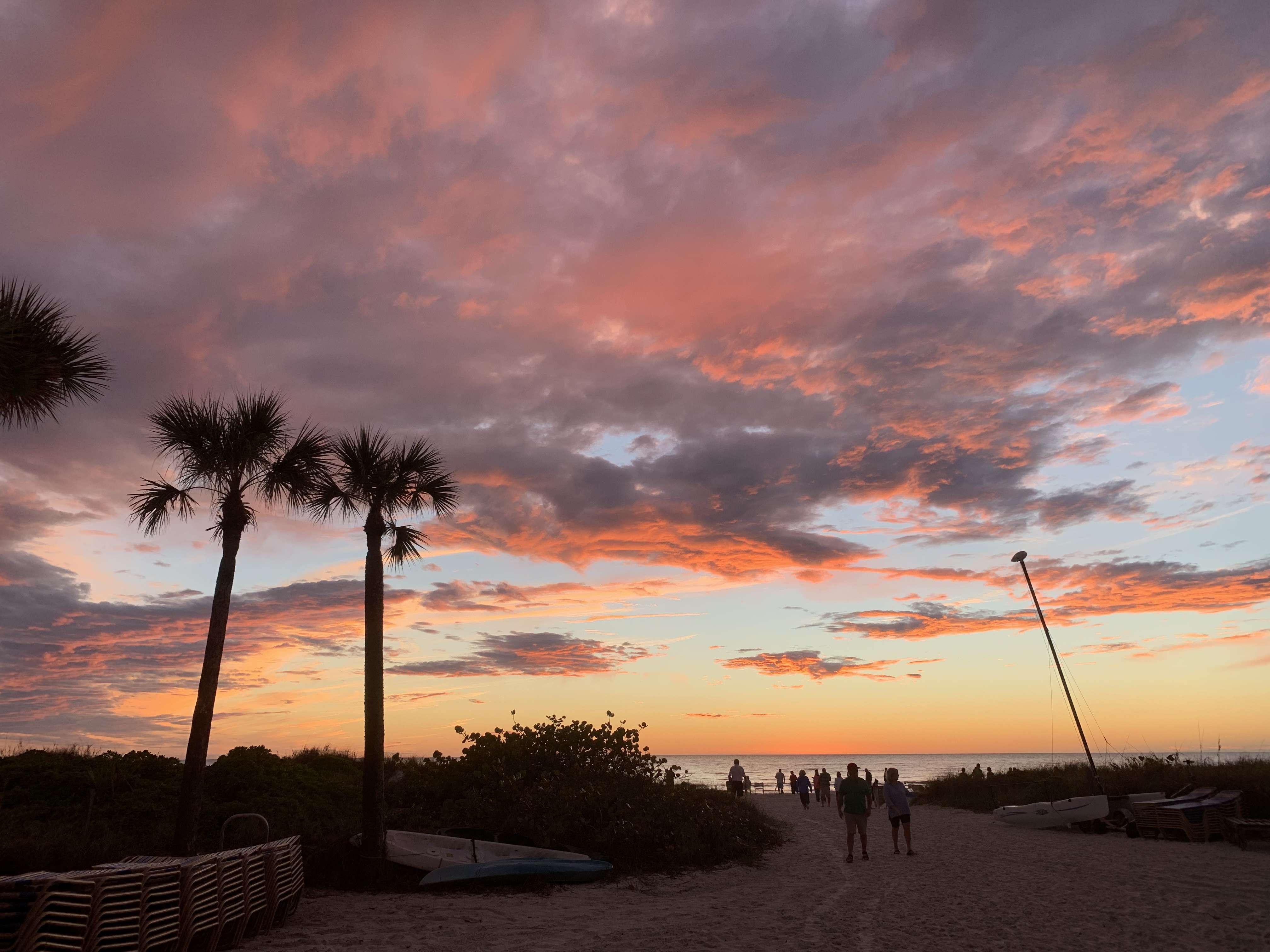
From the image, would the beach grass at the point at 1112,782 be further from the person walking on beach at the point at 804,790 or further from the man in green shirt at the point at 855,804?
the man in green shirt at the point at 855,804

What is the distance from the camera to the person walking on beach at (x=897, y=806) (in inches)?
708

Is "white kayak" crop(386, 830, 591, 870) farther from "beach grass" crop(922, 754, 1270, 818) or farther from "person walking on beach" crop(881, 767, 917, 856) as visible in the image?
"beach grass" crop(922, 754, 1270, 818)

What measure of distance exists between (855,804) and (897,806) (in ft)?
4.70

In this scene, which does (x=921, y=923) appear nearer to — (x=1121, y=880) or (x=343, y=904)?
(x=1121, y=880)

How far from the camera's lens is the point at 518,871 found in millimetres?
15250

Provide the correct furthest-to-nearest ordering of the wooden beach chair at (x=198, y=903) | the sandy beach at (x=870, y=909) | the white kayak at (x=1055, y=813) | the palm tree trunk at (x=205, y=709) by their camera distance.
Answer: the white kayak at (x=1055, y=813) < the palm tree trunk at (x=205, y=709) < the sandy beach at (x=870, y=909) < the wooden beach chair at (x=198, y=903)

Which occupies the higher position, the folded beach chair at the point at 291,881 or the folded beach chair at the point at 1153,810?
the folded beach chair at the point at 291,881

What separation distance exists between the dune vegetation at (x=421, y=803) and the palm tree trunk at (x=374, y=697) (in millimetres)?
683

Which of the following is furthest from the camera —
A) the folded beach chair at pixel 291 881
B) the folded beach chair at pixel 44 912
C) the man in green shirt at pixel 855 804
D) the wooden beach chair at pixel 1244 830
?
A: the wooden beach chair at pixel 1244 830

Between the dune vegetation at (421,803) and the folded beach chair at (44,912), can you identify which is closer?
the folded beach chair at (44,912)

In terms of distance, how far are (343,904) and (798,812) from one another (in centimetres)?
2495

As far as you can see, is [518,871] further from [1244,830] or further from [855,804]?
[1244,830]

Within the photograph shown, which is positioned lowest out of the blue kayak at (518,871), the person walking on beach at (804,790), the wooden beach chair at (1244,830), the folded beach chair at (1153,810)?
the wooden beach chair at (1244,830)

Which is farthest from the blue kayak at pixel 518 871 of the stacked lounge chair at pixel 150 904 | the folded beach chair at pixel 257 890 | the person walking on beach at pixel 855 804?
the person walking on beach at pixel 855 804
